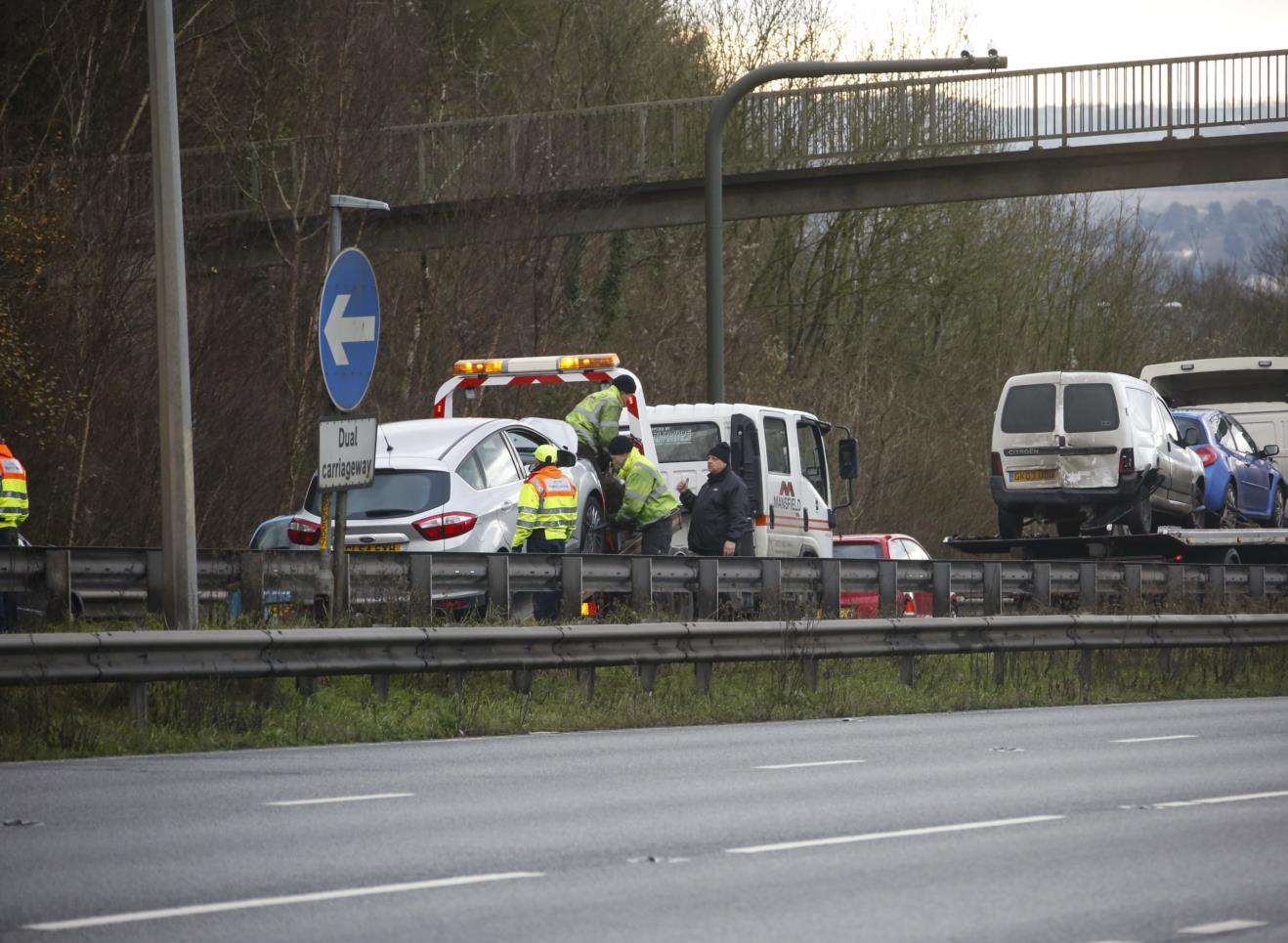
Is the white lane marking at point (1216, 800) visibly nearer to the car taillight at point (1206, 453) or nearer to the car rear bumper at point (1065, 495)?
the car rear bumper at point (1065, 495)

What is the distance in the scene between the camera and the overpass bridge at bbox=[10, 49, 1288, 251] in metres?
29.1

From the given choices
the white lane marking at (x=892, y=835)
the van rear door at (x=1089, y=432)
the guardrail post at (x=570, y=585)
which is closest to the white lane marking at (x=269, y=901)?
the white lane marking at (x=892, y=835)

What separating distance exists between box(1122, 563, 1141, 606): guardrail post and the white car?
7.79 m

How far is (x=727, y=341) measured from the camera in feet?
125

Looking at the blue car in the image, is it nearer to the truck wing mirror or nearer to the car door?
the car door

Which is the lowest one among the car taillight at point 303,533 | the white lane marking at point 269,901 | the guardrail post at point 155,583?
the white lane marking at point 269,901

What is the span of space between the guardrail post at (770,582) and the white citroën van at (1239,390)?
15.3 metres

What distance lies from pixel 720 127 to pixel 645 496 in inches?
164

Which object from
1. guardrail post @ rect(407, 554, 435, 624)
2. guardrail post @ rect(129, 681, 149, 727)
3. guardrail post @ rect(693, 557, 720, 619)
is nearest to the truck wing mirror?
guardrail post @ rect(693, 557, 720, 619)

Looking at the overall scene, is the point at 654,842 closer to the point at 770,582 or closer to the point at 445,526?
the point at 445,526

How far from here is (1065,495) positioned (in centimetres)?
2583

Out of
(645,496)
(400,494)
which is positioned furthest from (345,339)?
(645,496)

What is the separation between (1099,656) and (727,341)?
18465mm

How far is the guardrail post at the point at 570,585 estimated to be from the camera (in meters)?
16.0
